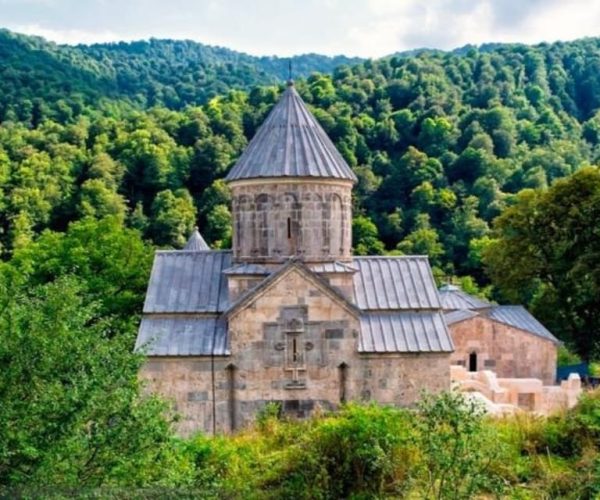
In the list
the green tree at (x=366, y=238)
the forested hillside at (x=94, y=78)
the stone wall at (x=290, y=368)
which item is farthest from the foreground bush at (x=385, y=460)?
the forested hillside at (x=94, y=78)

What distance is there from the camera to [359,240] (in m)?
44.7

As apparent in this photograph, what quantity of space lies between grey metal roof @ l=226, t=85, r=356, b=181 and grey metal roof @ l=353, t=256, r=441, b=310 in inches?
73.2

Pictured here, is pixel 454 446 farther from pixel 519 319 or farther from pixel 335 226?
pixel 519 319

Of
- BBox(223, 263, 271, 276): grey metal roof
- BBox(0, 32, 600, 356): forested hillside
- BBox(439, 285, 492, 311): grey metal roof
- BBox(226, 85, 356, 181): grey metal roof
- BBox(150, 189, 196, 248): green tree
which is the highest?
BBox(0, 32, 600, 356): forested hillside

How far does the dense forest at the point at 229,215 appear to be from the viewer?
344 inches

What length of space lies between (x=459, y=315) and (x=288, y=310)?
858cm

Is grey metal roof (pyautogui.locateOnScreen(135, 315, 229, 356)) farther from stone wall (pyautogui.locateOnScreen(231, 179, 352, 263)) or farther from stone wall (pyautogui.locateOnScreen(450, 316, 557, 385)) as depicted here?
stone wall (pyautogui.locateOnScreen(450, 316, 557, 385))

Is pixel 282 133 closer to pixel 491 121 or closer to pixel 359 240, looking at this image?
pixel 359 240

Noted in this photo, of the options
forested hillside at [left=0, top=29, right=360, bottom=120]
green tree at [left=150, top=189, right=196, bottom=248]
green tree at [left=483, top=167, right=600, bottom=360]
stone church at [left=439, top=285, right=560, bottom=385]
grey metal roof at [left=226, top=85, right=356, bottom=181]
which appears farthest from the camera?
forested hillside at [left=0, top=29, right=360, bottom=120]

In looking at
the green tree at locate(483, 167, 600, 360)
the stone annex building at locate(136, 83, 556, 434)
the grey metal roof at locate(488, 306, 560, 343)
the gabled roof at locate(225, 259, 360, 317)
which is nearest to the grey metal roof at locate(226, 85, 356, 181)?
the stone annex building at locate(136, 83, 556, 434)

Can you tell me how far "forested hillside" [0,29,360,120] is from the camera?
69.7 meters

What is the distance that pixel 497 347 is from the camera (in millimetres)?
22672

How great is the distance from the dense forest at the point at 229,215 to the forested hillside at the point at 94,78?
33cm

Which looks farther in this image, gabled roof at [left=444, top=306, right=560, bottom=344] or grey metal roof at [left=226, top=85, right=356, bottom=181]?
gabled roof at [left=444, top=306, right=560, bottom=344]
